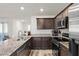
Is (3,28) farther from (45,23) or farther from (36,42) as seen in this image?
(36,42)

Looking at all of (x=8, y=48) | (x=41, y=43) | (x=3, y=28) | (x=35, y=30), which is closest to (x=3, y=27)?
(x=3, y=28)

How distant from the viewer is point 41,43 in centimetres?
781

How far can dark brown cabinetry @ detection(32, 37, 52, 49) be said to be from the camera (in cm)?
775

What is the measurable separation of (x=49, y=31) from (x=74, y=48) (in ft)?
21.2

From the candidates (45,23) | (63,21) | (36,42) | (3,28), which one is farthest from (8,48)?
(3,28)

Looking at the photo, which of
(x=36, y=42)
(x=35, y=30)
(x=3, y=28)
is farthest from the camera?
(x=3, y=28)

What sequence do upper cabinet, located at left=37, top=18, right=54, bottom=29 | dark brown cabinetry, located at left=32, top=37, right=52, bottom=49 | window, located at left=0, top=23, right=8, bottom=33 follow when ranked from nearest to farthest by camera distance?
dark brown cabinetry, located at left=32, top=37, right=52, bottom=49 < upper cabinet, located at left=37, top=18, right=54, bottom=29 < window, located at left=0, top=23, right=8, bottom=33

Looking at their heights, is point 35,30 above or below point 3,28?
below

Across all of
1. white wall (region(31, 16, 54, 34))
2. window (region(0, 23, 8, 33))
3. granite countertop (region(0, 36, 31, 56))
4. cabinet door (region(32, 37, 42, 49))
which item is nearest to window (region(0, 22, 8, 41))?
window (region(0, 23, 8, 33))

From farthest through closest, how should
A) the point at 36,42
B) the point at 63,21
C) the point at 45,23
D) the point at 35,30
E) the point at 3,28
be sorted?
the point at 3,28 → the point at 35,30 → the point at 45,23 → the point at 36,42 → the point at 63,21

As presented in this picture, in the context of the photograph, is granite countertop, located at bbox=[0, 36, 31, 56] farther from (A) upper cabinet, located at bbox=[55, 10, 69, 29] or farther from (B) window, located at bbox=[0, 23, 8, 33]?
(B) window, located at bbox=[0, 23, 8, 33]

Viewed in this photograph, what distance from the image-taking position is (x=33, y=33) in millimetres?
8641

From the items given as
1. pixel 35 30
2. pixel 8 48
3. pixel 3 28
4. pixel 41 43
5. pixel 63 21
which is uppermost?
pixel 63 21

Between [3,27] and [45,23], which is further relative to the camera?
[3,27]
